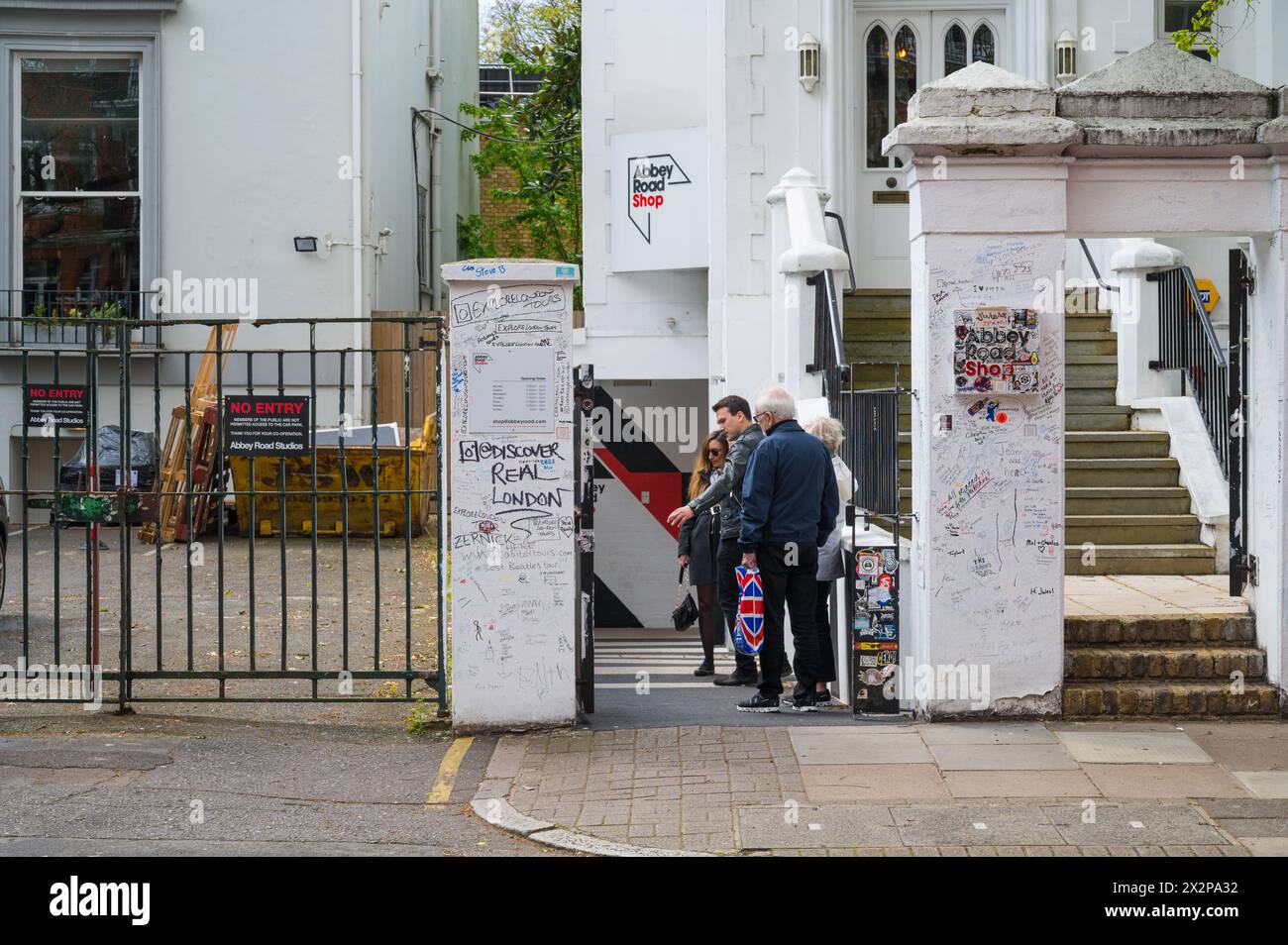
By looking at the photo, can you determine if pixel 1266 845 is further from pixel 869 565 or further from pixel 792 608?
pixel 792 608

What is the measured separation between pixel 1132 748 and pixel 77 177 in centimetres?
1656

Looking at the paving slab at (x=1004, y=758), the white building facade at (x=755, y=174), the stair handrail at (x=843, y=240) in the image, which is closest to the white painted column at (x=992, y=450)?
the paving slab at (x=1004, y=758)

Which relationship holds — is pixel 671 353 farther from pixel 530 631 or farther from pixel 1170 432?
pixel 530 631

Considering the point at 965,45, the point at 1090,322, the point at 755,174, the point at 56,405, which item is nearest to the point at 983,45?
the point at 965,45

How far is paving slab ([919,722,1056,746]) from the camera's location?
24.8ft

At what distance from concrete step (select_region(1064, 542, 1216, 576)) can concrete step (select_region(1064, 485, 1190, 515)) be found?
0.34 meters

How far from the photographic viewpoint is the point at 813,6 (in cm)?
1361

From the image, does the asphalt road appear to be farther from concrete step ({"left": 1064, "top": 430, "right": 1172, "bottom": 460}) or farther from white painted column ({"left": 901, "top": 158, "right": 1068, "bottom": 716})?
concrete step ({"left": 1064, "top": 430, "right": 1172, "bottom": 460})

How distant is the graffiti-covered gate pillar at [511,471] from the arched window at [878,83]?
721 centimetres

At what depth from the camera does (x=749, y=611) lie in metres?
9.12

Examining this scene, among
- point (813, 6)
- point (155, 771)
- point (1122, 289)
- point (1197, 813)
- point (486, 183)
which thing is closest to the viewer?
point (1197, 813)

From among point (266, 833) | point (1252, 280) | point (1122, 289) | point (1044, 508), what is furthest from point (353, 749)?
point (1122, 289)

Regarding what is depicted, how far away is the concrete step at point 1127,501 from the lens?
1042cm

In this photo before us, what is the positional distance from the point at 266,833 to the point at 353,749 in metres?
1.52
